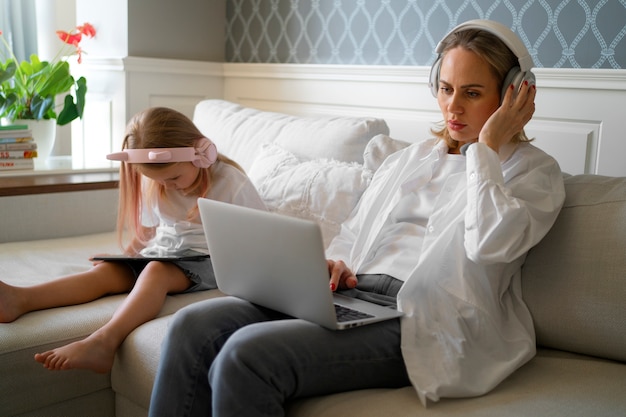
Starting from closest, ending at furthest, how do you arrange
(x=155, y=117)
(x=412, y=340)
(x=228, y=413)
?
(x=228, y=413) → (x=412, y=340) → (x=155, y=117)

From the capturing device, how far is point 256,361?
4.25 ft

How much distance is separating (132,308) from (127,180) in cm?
48

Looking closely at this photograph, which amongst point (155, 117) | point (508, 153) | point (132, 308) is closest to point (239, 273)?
point (132, 308)

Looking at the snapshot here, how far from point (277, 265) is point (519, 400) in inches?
19.4

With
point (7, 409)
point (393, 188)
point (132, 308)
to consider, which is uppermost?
point (393, 188)

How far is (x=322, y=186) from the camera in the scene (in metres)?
2.14

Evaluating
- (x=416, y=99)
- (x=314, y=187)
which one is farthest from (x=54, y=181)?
(x=416, y=99)

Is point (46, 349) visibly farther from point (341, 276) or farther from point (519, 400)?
point (519, 400)

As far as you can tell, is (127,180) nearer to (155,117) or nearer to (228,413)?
(155,117)

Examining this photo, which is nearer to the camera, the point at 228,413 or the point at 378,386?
the point at 228,413

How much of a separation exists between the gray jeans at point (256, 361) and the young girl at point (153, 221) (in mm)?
368

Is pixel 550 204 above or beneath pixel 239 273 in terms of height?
above

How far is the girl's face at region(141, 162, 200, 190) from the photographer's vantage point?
6.64 feet

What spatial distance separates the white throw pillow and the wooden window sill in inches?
25.7
